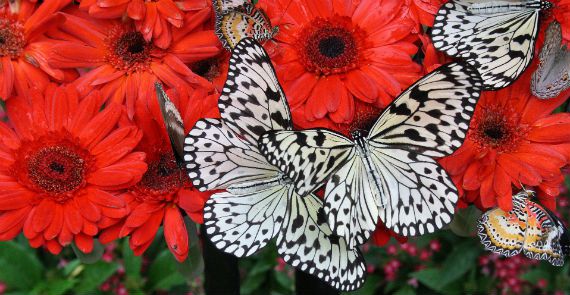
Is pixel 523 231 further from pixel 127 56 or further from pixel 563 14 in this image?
pixel 127 56

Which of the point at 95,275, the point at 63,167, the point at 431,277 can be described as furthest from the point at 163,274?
the point at 63,167

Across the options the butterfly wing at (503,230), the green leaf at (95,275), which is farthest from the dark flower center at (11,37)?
the green leaf at (95,275)

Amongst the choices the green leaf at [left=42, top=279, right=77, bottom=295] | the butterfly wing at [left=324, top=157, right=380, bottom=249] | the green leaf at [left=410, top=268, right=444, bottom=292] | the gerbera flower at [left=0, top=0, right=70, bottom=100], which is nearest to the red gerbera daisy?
the butterfly wing at [left=324, top=157, right=380, bottom=249]

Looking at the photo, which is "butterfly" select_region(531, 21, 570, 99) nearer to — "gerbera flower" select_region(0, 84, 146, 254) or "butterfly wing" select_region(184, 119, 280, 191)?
"butterfly wing" select_region(184, 119, 280, 191)

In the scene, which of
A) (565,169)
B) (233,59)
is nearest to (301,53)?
(233,59)

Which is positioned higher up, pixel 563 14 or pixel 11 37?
pixel 11 37

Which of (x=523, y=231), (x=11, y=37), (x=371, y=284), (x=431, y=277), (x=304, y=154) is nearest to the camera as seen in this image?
(x=304, y=154)

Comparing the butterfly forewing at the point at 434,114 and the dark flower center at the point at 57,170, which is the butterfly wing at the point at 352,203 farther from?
the dark flower center at the point at 57,170

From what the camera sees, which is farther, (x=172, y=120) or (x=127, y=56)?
(x=127, y=56)
